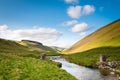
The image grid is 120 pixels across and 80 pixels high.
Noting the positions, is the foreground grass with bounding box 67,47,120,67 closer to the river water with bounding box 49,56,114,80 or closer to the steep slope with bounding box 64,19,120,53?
the river water with bounding box 49,56,114,80

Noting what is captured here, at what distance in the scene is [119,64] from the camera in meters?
48.8

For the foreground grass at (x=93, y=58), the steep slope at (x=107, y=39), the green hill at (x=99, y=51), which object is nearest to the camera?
the foreground grass at (x=93, y=58)

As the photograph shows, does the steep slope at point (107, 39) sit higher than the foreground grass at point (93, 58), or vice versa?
the steep slope at point (107, 39)

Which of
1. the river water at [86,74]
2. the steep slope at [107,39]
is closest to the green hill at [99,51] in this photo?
the steep slope at [107,39]

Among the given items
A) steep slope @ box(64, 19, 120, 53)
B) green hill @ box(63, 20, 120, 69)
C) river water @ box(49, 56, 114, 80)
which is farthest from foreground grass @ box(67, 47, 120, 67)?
steep slope @ box(64, 19, 120, 53)

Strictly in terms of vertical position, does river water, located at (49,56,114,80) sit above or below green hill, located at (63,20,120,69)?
below

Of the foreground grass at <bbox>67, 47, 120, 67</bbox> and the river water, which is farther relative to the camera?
the foreground grass at <bbox>67, 47, 120, 67</bbox>

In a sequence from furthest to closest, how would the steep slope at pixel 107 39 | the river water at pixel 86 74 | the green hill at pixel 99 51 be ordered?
the steep slope at pixel 107 39, the green hill at pixel 99 51, the river water at pixel 86 74

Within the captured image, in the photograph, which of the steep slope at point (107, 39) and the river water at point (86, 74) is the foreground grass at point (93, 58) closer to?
the river water at point (86, 74)

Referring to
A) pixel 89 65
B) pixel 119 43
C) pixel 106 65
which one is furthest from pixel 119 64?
pixel 119 43

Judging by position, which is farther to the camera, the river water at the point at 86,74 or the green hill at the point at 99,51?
the green hill at the point at 99,51

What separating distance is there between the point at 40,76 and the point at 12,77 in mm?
3194

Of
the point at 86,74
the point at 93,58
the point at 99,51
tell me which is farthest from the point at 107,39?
the point at 86,74

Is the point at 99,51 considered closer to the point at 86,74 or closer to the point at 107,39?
the point at 107,39
